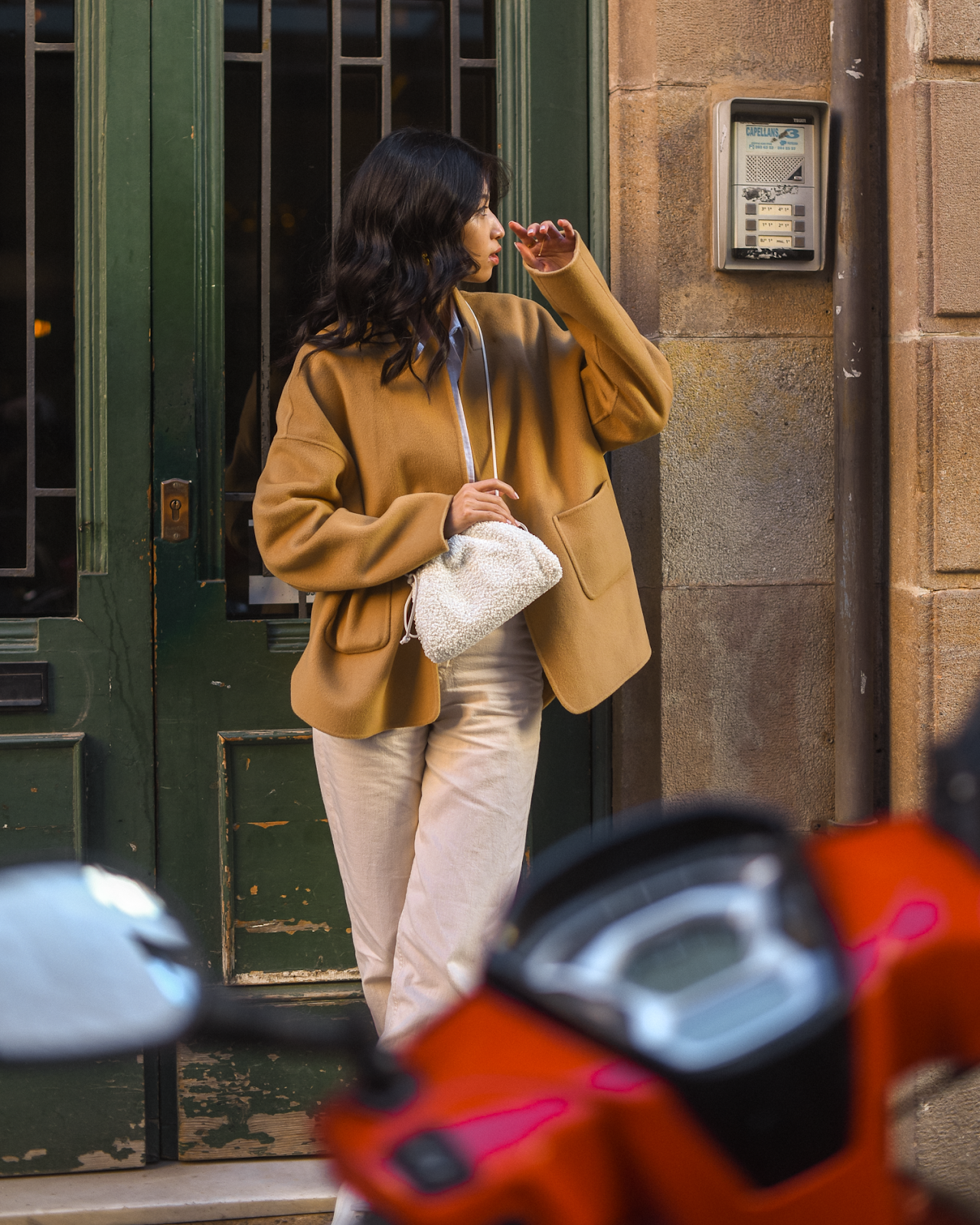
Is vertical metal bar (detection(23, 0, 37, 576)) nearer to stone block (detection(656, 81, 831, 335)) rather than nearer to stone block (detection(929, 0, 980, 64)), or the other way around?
stone block (detection(656, 81, 831, 335))

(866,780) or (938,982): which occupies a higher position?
(938,982)

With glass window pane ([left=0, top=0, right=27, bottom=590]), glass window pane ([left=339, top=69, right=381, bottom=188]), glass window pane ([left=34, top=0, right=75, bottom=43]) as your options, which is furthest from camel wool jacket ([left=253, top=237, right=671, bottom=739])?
glass window pane ([left=34, top=0, right=75, bottom=43])

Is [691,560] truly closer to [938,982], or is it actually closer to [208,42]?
[208,42]

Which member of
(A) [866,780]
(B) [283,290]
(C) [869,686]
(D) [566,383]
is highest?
(B) [283,290]

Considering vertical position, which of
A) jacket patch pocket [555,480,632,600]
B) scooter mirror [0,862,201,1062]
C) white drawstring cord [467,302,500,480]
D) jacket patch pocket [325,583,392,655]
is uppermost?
white drawstring cord [467,302,500,480]

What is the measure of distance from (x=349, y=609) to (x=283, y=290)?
1.01m

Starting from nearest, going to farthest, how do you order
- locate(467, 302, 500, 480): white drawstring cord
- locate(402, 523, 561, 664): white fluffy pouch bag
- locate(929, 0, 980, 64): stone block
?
locate(402, 523, 561, 664): white fluffy pouch bag < locate(467, 302, 500, 480): white drawstring cord < locate(929, 0, 980, 64): stone block

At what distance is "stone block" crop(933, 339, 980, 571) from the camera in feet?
8.70

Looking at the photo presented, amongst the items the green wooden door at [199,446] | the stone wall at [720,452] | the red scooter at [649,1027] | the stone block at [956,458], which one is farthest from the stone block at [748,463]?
the red scooter at [649,1027]

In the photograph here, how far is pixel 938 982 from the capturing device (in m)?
0.65

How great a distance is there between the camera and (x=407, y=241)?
7.26ft

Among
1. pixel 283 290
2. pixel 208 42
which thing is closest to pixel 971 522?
pixel 283 290

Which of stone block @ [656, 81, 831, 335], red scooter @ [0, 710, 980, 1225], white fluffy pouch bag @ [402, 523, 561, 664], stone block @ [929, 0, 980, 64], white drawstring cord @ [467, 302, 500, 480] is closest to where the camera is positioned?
red scooter @ [0, 710, 980, 1225]

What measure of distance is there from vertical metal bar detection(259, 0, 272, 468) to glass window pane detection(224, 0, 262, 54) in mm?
16
